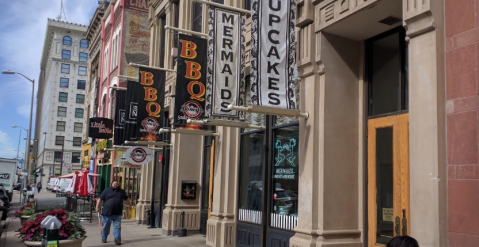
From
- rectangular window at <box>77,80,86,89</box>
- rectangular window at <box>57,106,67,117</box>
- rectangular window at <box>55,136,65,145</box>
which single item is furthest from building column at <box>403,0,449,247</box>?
rectangular window at <box>77,80,86,89</box>

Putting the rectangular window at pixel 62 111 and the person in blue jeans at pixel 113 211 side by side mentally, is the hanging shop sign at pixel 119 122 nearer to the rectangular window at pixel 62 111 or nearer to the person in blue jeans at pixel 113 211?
the person in blue jeans at pixel 113 211

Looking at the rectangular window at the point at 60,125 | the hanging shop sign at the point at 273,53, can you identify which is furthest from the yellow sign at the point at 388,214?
the rectangular window at the point at 60,125

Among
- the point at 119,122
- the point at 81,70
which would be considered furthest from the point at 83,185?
the point at 81,70

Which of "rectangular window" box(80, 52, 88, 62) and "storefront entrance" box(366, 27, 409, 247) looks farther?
"rectangular window" box(80, 52, 88, 62)

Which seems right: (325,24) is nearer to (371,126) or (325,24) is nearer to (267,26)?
(267,26)

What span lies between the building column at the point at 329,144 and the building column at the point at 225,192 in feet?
12.0

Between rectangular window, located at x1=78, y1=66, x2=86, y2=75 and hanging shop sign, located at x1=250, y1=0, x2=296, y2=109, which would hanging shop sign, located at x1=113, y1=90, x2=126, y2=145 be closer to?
hanging shop sign, located at x1=250, y1=0, x2=296, y2=109

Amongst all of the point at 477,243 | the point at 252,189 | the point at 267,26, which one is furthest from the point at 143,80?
the point at 477,243

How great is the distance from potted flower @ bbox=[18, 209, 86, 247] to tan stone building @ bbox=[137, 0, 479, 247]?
370 centimetres

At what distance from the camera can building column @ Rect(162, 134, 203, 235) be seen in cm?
1437

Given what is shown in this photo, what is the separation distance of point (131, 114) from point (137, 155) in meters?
2.56

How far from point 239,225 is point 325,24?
5710 mm

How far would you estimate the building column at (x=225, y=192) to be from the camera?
11.3 meters

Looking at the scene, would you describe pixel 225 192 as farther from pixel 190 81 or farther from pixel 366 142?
pixel 366 142
